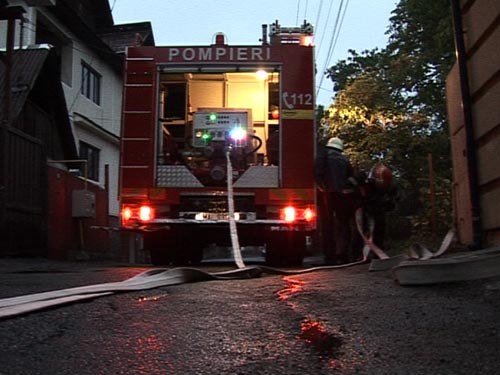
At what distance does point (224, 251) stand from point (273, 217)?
20.9 feet

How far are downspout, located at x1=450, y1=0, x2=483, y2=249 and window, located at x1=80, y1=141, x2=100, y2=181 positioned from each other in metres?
15.4

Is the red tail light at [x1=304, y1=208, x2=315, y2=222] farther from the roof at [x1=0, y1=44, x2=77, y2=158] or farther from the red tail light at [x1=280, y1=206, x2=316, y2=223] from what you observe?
the roof at [x1=0, y1=44, x2=77, y2=158]

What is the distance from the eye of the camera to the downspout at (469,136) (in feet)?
20.7

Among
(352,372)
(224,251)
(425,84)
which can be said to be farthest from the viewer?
(425,84)

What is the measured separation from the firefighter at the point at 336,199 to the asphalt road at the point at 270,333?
4178 millimetres

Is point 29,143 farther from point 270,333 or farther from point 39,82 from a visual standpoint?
point 270,333

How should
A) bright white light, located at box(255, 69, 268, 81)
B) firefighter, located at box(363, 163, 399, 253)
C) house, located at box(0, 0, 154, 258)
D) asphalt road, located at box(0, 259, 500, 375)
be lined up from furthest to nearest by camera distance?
house, located at box(0, 0, 154, 258) < bright white light, located at box(255, 69, 268, 81) < firefighter, located at box(363, 163, 399, 253) < asphalt road, located at box(0, 259, 500, 375)

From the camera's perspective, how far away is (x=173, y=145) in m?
10.2

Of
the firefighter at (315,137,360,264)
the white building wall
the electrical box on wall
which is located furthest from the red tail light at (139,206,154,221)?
the white building wall

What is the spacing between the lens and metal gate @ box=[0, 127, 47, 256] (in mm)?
11383

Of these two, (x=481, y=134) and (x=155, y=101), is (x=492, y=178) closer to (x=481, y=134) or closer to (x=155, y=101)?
(x=481, y=134)

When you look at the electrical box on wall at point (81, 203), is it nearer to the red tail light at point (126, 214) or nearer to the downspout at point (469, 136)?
the red tail light at point (126, 214)

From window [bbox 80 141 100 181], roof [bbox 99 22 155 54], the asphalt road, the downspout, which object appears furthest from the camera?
roof [bbox 99 22 155 54]

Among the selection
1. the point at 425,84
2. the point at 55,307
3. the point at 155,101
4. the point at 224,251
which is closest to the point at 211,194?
the point at 155,101
